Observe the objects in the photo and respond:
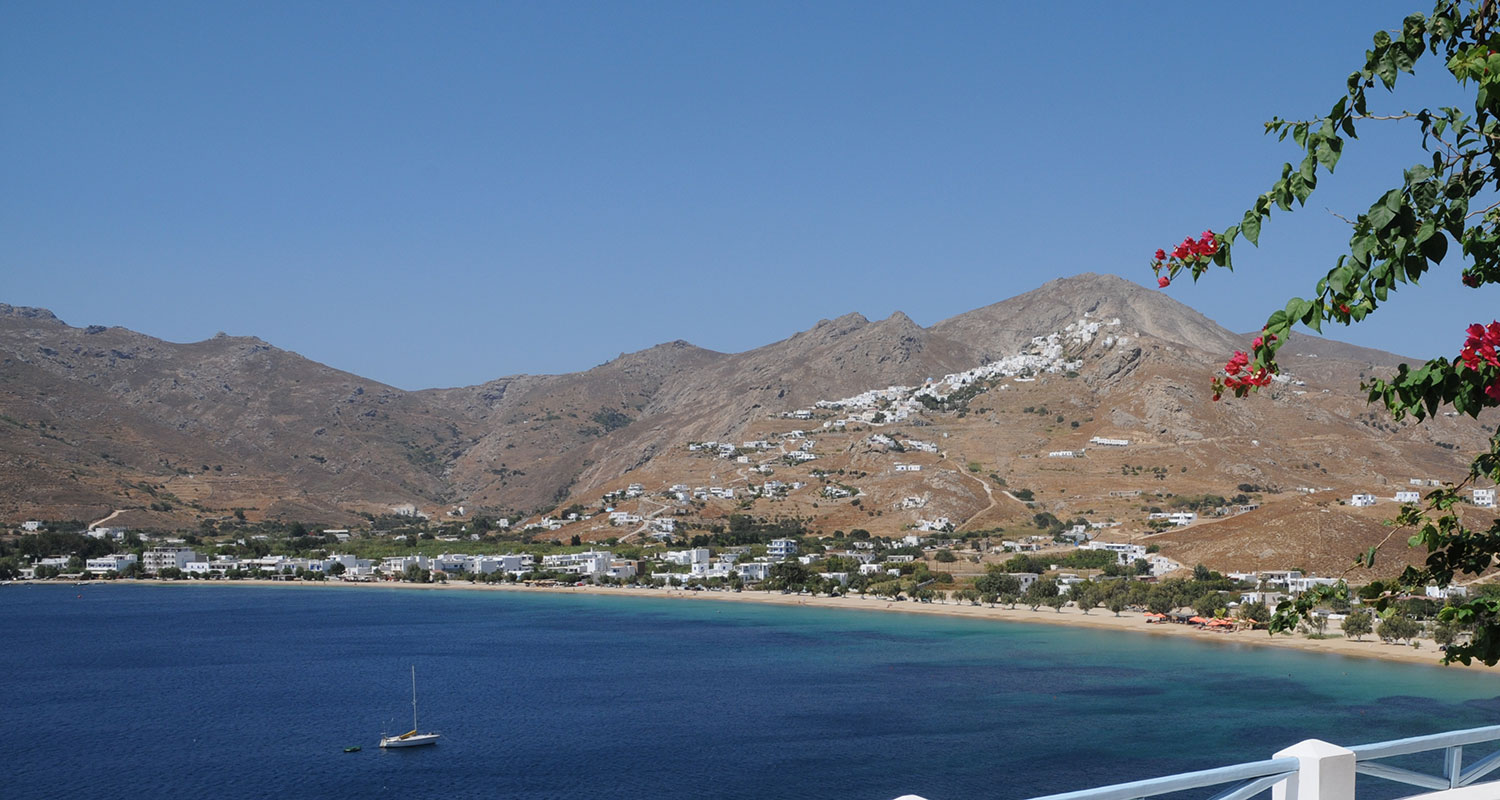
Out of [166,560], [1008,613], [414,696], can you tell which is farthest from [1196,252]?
[166,560]

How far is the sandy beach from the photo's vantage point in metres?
53.0

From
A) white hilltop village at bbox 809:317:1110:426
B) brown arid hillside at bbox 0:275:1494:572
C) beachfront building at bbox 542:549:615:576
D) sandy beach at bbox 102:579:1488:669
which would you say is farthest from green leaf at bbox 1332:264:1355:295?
white hilltop village at bbox 809:317:1110:426

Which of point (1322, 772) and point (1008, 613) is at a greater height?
point (1322, 772)

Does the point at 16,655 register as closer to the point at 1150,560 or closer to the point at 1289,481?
the point at 1150,560

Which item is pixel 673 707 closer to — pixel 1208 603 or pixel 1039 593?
pixel 1208 603

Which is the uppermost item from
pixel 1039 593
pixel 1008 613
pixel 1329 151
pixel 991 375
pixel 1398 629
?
pixel 991 375

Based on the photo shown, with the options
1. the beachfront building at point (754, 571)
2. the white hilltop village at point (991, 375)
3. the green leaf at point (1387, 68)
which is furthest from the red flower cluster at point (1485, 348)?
the white hilltop village at point (991, 375)

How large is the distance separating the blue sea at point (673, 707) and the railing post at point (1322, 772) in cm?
2410

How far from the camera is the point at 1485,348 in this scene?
3814mm

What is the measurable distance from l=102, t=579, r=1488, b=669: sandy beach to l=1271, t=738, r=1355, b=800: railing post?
38811mm

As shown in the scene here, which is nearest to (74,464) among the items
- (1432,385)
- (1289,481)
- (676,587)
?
(676,587)

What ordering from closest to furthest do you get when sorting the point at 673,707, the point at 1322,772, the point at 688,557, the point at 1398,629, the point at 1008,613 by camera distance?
the point at 1322,772
the point at 673,707
the point at 1398,629
the point at 1008,613
the point at 688,557

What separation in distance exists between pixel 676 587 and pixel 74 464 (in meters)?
76.8

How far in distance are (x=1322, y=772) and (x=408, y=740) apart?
35.0m
